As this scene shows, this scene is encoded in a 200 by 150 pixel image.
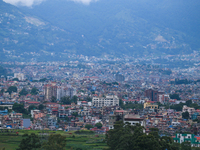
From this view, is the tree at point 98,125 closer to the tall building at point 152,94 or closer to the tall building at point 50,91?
the tall building at point 50,91

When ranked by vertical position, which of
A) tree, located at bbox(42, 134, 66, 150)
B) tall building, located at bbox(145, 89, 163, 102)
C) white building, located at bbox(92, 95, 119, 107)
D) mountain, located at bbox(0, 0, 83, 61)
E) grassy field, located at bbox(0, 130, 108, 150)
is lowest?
grassy field, located at bbox(0, 130, 108, 150)

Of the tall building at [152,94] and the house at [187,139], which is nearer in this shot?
the house at [187,139]

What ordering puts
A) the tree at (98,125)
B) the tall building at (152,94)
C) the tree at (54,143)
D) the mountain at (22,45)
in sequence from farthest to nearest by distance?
the mountain at (22,45) → the tall building at (152,94) → the tree at (98,125) → the tree at (54,143)

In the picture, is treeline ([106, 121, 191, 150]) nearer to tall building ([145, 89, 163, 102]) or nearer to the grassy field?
the grassy field

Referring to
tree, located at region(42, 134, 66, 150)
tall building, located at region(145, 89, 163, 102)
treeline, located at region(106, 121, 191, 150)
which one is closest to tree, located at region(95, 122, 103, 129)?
treeline, located at region(106, 121, 191, 150)

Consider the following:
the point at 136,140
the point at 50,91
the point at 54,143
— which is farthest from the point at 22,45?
the point at 136,140

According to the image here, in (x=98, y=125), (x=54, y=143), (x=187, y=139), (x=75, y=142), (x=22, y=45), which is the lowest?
(x=75, y=142)

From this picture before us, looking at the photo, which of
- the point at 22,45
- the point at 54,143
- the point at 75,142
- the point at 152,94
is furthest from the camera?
the point at 22,45

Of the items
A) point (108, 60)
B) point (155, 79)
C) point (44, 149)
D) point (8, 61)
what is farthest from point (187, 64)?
point (44, 149)

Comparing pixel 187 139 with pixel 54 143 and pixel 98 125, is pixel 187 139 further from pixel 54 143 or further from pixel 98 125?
pixel 98 125

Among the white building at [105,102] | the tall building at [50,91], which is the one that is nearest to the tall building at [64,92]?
the tall building at [50,91]

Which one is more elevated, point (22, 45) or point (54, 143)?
point (22, 45)
